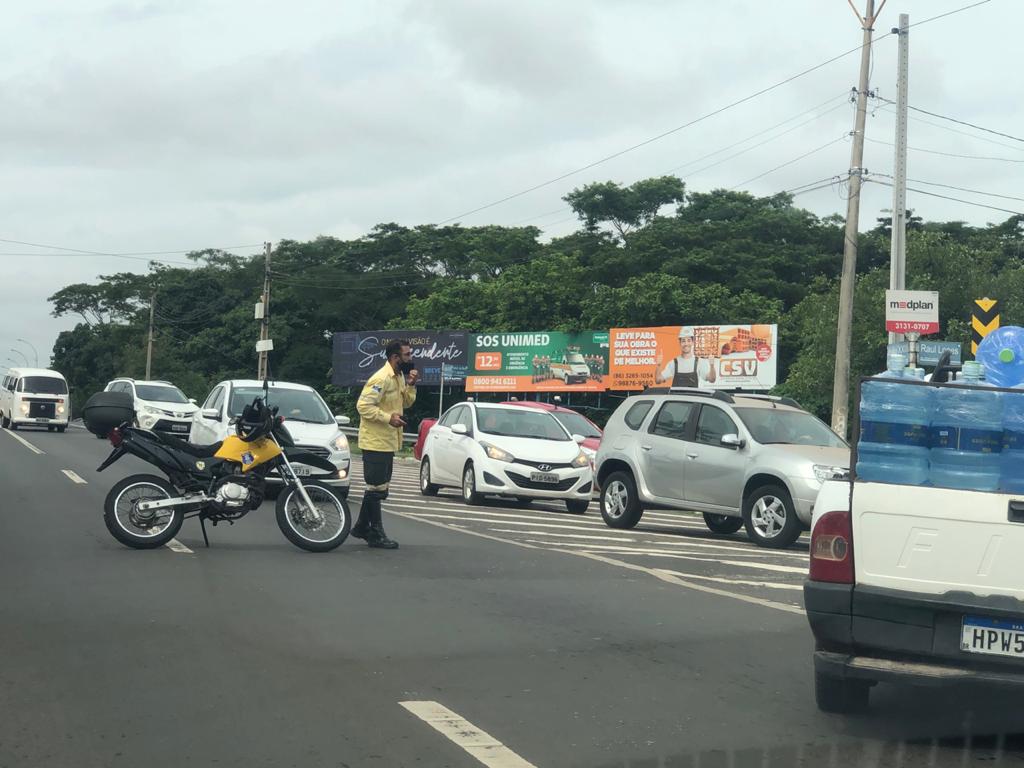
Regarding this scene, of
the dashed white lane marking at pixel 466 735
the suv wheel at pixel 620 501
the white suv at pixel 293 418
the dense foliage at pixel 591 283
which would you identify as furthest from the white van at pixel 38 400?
the dashed white lane marking at pixel 466 735

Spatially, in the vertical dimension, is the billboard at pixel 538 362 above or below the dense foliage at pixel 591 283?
below

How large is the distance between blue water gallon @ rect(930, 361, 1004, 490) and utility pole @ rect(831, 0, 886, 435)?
61.7ft

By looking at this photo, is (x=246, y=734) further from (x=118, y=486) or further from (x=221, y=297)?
(x=221, y=297)

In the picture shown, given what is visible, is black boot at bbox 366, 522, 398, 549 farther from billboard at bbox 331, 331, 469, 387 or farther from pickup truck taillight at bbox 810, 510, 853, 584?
billboard at bbox 331, 331, 469, 387

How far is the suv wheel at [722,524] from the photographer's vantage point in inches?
664

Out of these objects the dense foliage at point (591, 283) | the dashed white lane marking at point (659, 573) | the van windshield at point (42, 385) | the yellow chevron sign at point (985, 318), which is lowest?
the dashed white lane marking at point (659, 573)

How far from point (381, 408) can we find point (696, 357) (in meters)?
33.8

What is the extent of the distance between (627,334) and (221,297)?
41.6m

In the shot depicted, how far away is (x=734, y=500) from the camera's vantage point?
15.1m

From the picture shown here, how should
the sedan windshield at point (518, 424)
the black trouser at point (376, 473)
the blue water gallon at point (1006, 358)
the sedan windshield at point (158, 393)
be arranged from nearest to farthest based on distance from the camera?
the blue water gallon at point (1006, 358), the black trouser at point (376, 473), the sedan windshield at point (518, 424), the sedan windshield at point (158, 393)

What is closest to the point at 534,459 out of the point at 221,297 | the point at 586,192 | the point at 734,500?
the point at 734,500

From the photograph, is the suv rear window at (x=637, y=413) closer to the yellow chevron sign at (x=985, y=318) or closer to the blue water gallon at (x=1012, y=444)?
the yellow chevron sign at (x=985, y=318)

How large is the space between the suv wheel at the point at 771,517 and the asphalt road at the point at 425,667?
1.96m

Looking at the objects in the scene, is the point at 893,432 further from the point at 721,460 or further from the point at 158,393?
the point at 158,393
